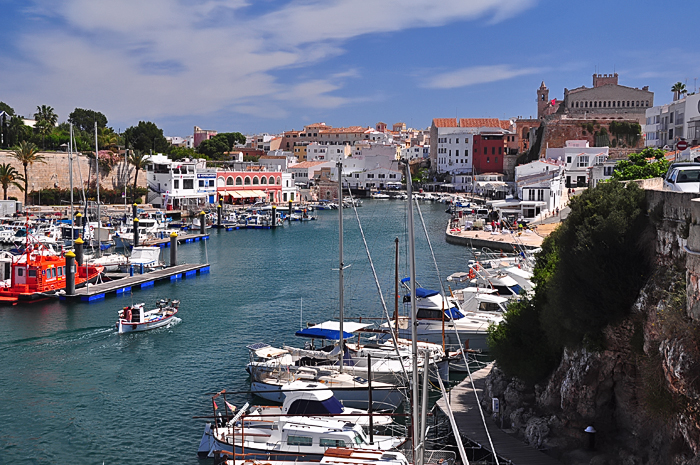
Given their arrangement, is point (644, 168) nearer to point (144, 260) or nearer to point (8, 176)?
point (144, 260)

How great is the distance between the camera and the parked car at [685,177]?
15852 millimetres

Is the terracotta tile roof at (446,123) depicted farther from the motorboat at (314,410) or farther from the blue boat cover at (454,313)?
the motorboat at (314,410)

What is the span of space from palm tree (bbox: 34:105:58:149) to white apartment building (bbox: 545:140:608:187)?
2452 inches

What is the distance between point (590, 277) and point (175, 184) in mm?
67752

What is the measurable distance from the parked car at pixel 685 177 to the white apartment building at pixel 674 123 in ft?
121

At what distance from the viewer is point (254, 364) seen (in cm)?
2005

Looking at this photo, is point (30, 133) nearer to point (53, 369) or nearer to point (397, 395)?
point (53, 369)

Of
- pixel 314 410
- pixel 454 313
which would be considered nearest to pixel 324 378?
pixel 314 410

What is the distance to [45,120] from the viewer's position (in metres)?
87.3

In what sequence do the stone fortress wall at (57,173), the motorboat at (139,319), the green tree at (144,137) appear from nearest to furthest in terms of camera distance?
the motorboat at (139,319) < the stone fortress wall at (57,173) < the green tree at (144,137)

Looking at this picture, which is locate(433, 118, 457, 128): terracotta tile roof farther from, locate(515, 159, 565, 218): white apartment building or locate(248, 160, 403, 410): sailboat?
locate(248, 160, 403, 410): sailboat

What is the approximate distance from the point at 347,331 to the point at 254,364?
3308 mm

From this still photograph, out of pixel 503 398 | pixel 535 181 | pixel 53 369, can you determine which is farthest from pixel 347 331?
pixel 535 181

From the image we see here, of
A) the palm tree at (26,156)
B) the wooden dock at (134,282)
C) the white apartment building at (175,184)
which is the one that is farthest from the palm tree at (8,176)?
the wooden dock at (134,282)
